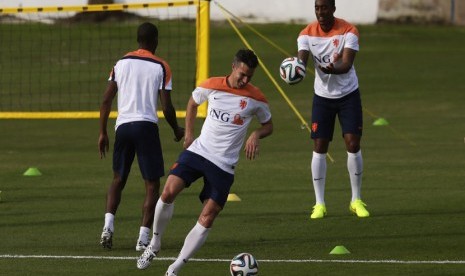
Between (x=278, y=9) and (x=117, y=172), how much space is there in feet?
94.3

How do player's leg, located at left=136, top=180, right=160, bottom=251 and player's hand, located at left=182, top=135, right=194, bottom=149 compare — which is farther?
player's leg, located at left=136, top=180, right=160, bottom=251

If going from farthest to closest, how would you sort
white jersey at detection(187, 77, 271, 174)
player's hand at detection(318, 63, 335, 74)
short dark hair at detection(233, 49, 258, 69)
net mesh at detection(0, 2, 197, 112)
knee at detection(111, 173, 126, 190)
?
net mesh at detection(0, 2, 197, 112) → player's hand at detection(318, 63, 335, 74) → knee at detection(111, 173, 126, 190) → white jersey at detection(187, 77, 271, 174) → short dark hair at detection(233, 49, 258, 69)

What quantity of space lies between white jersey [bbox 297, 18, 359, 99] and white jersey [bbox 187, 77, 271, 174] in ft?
10.3

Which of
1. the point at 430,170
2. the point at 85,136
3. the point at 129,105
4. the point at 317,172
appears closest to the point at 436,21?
the point at 85,136

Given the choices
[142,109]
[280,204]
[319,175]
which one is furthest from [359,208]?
[142,109]

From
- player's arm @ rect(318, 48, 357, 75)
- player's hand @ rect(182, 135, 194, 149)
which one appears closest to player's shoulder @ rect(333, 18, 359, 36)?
player's arm @ rect(318, 48, 357, 75)

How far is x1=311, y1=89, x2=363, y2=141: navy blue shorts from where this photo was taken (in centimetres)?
1549

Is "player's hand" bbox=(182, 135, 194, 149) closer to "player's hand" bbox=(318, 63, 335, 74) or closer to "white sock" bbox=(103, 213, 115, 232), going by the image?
"white sock" bbox=(103, 213, 115, 232)

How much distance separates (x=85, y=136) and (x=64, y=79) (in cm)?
948

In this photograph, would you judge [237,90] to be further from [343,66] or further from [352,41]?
[352,41]

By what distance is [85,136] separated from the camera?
949 inches

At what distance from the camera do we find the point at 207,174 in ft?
39.8

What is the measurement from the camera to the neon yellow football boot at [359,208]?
50.7 feet

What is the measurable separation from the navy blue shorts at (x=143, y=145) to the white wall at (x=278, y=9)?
28.0 metres
